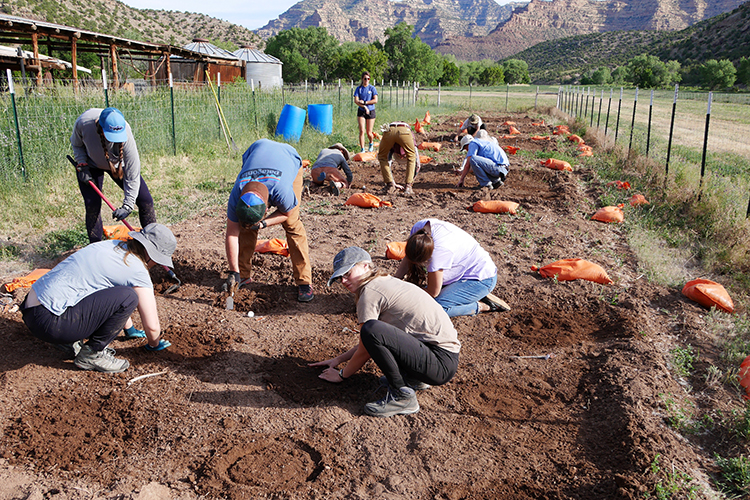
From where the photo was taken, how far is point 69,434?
113 inches

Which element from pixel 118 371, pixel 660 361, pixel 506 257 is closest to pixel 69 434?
pixel 118 371

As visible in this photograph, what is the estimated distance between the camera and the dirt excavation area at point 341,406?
2.58 m

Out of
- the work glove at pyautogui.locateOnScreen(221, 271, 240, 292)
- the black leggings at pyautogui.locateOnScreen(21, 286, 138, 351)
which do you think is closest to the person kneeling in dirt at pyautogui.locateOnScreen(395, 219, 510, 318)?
the work glove at pyautogui.locateOnScreen(221, 271, 240, 292)

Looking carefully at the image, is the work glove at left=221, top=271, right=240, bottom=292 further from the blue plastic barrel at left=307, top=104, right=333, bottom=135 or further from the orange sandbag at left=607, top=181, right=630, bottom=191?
the blue plastic barrel at left=307, top=104, right=333, bottom=135

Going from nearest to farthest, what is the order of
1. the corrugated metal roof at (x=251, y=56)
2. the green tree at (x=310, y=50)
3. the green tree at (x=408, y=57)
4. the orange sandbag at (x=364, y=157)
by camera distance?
1. the orange sandbag at (x=364, y=157)
2. the corrugated metal roof at (x=251, y=56)
3. the green tree at (x=408, y=57)
4. the green tree at (x=310, y=50)

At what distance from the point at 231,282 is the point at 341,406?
189cm

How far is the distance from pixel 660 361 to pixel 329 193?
19.2ft

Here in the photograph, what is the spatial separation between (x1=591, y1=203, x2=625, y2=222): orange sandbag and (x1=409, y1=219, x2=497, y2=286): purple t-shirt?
352 cm

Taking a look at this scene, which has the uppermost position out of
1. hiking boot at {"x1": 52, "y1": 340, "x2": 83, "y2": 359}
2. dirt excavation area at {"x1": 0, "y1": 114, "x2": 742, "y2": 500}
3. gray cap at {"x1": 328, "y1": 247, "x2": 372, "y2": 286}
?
gray cap at {"x1": 328, "y1": 247, "x2": 372, "y2": 286}

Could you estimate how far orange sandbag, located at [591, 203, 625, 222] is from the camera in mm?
7016

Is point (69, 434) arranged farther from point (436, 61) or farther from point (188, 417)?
point (436, 61)

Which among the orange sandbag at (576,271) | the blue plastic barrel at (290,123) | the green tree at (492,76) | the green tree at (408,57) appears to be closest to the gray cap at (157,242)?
the orange sandbag at (576,271)

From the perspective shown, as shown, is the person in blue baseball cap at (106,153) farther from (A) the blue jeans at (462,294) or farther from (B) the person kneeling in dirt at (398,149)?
(B) the person kneeling in dirt at (398,149)

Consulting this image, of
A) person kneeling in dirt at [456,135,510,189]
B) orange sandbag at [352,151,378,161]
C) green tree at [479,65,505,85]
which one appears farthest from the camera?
green tree at [479,65,505,85]
